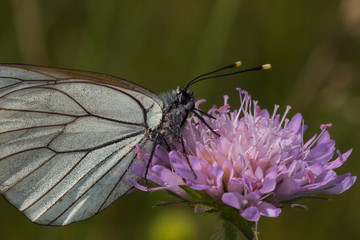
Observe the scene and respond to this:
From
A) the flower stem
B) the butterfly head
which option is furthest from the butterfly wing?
the flower stem

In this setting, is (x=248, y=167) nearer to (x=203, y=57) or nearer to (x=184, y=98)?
(x=184, y=98)

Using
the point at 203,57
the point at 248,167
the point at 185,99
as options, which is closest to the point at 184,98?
the point at 185,99

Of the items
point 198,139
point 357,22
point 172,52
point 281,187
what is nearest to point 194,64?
point 172,52

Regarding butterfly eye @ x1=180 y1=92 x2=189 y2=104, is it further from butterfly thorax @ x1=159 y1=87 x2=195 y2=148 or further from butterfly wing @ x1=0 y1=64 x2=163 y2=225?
butterfly wing @ x1=0 y1=64 x2=163 y2=225

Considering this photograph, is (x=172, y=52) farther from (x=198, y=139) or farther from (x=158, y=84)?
(x=198, y=139)

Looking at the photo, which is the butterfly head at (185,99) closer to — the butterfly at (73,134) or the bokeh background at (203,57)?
the butterfly at (73,134)
